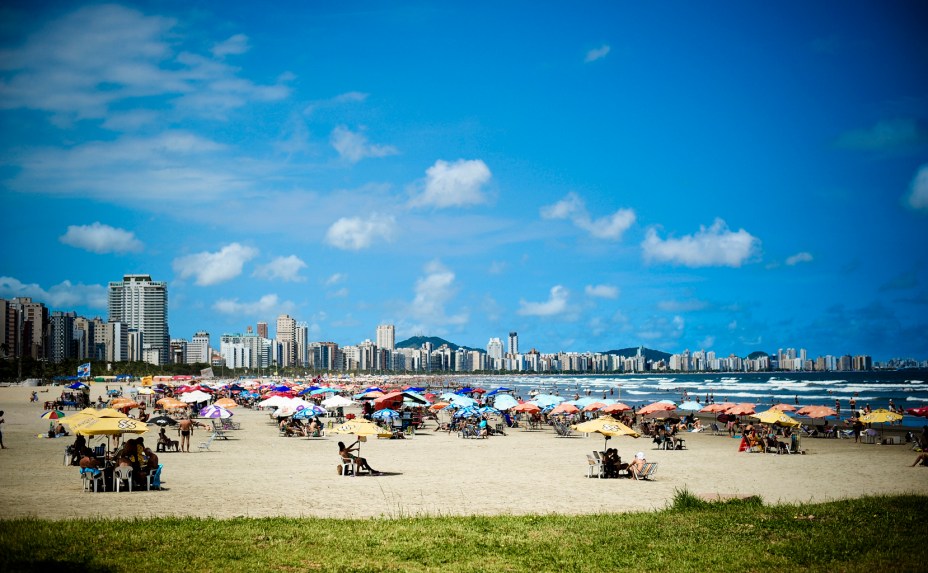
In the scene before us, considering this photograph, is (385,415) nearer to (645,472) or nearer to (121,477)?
(645,472)

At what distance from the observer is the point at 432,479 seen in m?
18.8

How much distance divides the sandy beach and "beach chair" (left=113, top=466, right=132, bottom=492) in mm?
456

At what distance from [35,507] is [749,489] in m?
15.0

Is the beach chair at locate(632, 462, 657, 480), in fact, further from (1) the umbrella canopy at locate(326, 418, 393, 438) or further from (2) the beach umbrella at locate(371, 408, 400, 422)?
(2) the beach umbrella at locate(371, 408, 400, 422)

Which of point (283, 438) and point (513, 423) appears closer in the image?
point (283, 438)

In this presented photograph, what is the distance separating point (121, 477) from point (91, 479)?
1.98 ft

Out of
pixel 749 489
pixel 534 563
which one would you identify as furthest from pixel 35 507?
pixel 749 489

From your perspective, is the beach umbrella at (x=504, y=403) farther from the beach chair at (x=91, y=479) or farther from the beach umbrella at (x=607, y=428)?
the beach chair at (x=91, y=479)

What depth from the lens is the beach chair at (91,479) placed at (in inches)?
608

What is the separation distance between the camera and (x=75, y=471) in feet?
61.7

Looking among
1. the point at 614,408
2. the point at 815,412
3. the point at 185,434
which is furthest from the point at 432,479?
the point at 815,412

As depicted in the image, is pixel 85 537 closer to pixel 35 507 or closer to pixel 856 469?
pixel 35 507

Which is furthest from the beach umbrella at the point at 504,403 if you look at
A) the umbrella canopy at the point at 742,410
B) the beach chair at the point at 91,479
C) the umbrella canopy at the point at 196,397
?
the beach chair at the point at 91,479

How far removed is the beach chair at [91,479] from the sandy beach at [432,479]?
0.36 m
